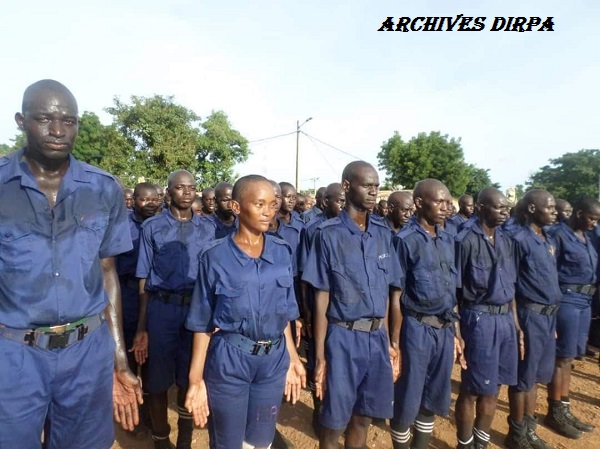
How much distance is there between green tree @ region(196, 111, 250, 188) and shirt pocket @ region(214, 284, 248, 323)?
22361mm

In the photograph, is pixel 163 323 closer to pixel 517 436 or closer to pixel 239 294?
pixel 239 294

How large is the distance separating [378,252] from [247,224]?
1095 mm

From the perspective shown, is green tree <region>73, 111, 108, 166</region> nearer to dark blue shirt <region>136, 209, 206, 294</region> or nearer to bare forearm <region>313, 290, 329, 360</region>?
dark blue shirt <region>136, 209, 206, 294</region>

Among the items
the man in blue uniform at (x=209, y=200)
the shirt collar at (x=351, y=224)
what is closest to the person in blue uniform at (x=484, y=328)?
the shirt collar at (x=351, y=224)

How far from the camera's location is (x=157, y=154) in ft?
72.0

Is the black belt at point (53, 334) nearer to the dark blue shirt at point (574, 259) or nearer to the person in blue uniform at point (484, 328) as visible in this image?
the person in blue uniform at point (484, 328)

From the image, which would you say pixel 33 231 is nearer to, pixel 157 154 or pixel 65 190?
pixel 65 190

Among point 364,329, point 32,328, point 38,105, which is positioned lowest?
point 364,329

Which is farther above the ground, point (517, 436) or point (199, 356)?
point (199, 356)

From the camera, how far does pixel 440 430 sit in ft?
13.3

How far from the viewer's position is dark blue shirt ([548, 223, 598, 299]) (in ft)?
14.4

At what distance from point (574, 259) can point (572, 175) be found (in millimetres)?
40609

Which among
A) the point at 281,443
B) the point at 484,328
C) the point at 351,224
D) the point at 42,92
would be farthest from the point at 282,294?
the point at 281,443

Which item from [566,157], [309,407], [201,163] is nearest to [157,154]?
[201,163]
